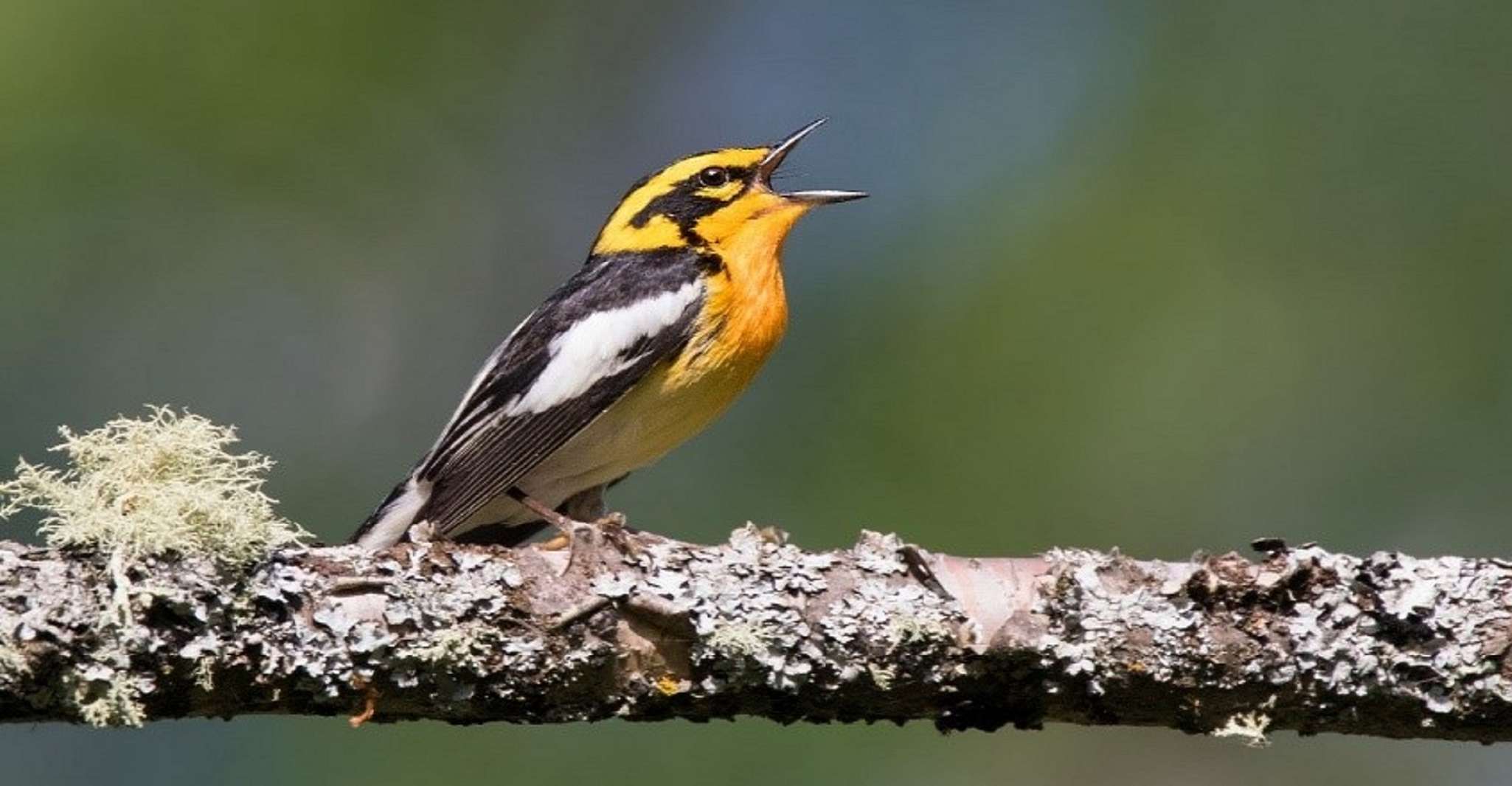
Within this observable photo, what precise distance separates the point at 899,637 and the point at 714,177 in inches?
128

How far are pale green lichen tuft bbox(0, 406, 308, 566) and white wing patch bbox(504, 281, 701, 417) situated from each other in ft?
6.49

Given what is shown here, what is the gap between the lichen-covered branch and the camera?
3.69 m

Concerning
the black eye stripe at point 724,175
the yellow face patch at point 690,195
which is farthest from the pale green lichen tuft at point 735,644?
the black eye stripe at point 724,175

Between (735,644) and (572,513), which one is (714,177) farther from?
(735,644)

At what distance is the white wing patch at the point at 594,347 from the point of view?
5777 mm

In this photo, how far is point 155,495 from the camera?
3602mm

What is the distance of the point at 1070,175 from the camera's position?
285 inches

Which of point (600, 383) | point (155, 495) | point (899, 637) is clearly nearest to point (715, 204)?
point (600, 383)

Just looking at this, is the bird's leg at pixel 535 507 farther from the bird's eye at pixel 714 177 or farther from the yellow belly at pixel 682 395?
the bird's eye at pixel 714 177

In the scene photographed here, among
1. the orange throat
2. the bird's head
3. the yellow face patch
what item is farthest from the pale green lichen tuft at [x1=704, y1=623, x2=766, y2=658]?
the yellow face patch

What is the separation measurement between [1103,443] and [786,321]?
131 centimetres

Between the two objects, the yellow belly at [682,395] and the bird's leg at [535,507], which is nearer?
the bird's leg at [535,507]

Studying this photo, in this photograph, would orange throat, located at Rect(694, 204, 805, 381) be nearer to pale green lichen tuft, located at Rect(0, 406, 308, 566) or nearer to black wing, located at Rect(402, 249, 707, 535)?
black wing, located at Rect(402, 249, 707, 535)

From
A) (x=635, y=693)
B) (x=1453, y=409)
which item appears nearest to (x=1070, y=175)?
(x=1453, y=409)
